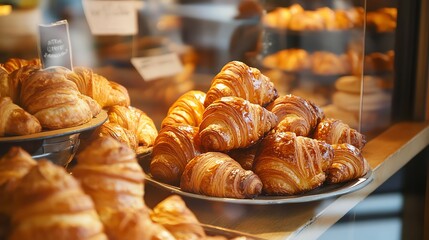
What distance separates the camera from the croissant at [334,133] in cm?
156

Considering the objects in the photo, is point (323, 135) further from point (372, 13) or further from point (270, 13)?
point (270, 13)

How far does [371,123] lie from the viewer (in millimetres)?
2254

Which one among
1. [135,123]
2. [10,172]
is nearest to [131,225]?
[10,172]

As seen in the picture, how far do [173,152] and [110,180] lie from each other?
0.55 m

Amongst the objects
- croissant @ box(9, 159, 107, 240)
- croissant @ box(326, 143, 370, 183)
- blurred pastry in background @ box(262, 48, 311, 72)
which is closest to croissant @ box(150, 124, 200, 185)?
croissant @ box(326, 143, 370, 183)

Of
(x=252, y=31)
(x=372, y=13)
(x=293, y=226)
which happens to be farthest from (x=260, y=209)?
(x=252, y=31)

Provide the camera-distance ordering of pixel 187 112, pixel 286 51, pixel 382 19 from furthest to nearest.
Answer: pixel 286 51 < pixel 382 19 < pixel 187 112

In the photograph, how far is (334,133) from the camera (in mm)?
1573

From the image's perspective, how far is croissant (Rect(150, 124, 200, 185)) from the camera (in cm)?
137

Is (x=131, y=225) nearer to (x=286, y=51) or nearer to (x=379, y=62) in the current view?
(x=379, y=62)

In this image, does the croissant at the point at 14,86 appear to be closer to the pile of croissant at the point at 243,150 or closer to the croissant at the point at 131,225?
the pile of croissant at the point at 243,150

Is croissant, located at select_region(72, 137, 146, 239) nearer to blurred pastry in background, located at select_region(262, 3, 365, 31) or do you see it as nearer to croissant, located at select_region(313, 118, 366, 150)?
croissant, located at select_region(313, 118, 366, 150)

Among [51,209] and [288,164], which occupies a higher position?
[51,209]

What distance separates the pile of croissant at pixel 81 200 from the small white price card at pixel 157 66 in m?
1.44
